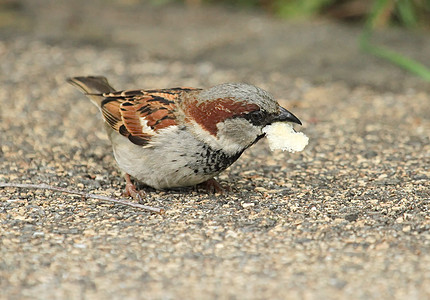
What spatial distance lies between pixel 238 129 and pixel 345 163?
1.25 metres

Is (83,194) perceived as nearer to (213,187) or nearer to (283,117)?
(213,187)

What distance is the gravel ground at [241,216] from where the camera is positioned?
2.90 meters

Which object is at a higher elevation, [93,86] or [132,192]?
[93,86]

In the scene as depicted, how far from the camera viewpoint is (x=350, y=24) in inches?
320

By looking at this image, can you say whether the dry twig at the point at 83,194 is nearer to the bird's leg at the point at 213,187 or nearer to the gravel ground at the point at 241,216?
the gravel ground at the point at 241,216

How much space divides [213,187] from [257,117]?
624mm

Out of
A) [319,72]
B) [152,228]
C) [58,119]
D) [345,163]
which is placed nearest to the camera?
[152,228]


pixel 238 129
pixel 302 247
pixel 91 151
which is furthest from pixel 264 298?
pixel 91 151

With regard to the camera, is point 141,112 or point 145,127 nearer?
point 145,127

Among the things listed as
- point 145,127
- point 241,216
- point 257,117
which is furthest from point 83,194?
point 257,117

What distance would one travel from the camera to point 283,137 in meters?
3.89

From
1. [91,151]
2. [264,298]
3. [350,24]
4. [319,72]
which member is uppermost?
[350,24]

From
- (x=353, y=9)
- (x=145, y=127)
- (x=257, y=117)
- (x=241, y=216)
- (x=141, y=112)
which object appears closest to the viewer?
(x=241, y=216)

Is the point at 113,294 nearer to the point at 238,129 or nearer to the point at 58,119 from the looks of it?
the point at 238,129
